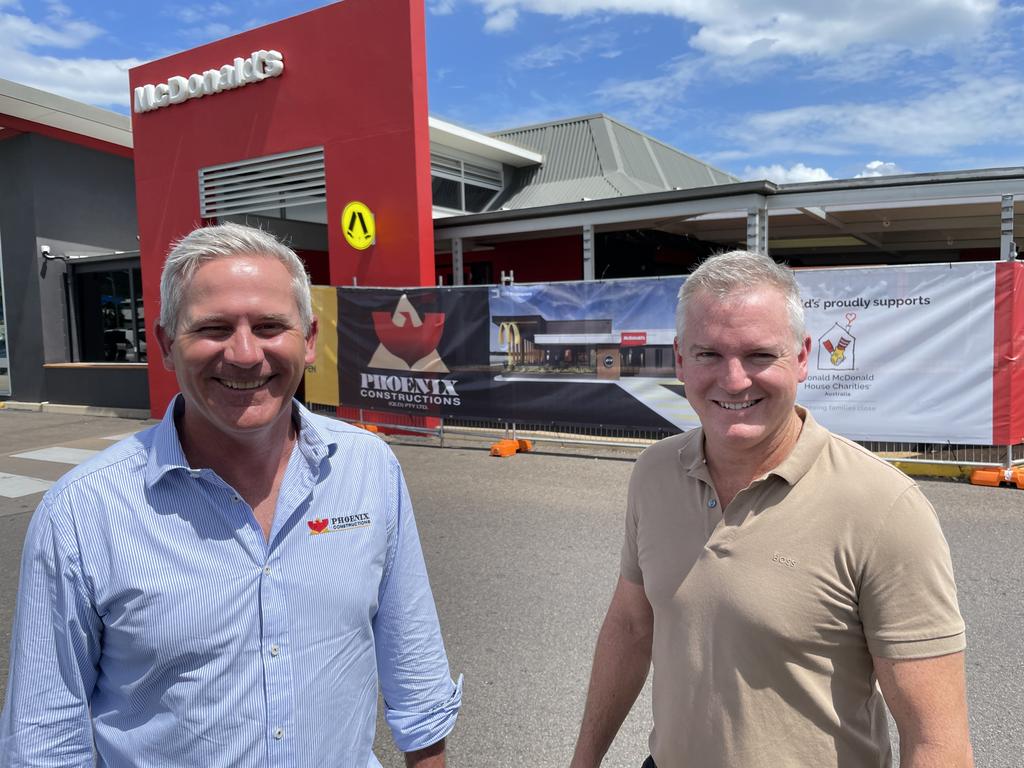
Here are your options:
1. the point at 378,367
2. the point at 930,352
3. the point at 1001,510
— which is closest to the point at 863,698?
the point at 1001,510

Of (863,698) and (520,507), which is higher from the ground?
(863,698)

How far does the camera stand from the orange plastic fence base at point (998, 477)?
7.37m

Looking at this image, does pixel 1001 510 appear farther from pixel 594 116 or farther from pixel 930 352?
pixel 594 116

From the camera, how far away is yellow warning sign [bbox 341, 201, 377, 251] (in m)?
12.0

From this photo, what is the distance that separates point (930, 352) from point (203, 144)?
42.8 ft

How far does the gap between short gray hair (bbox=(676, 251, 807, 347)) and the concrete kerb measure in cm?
1637

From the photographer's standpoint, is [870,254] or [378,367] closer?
[378,367]

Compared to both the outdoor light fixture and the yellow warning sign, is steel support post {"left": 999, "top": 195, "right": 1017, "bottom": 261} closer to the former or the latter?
the yellow warning sign

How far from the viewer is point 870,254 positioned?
22.4 m

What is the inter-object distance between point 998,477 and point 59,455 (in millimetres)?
12559

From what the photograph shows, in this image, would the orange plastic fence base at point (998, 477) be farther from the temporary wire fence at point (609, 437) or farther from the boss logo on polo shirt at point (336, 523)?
the boss logo on polo shirt at point (336, 523)

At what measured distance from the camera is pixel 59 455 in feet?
36.5

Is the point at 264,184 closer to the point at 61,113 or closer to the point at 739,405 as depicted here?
the point at 61,113

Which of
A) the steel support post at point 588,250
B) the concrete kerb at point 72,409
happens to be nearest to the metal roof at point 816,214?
the steel support post at point 588,250
